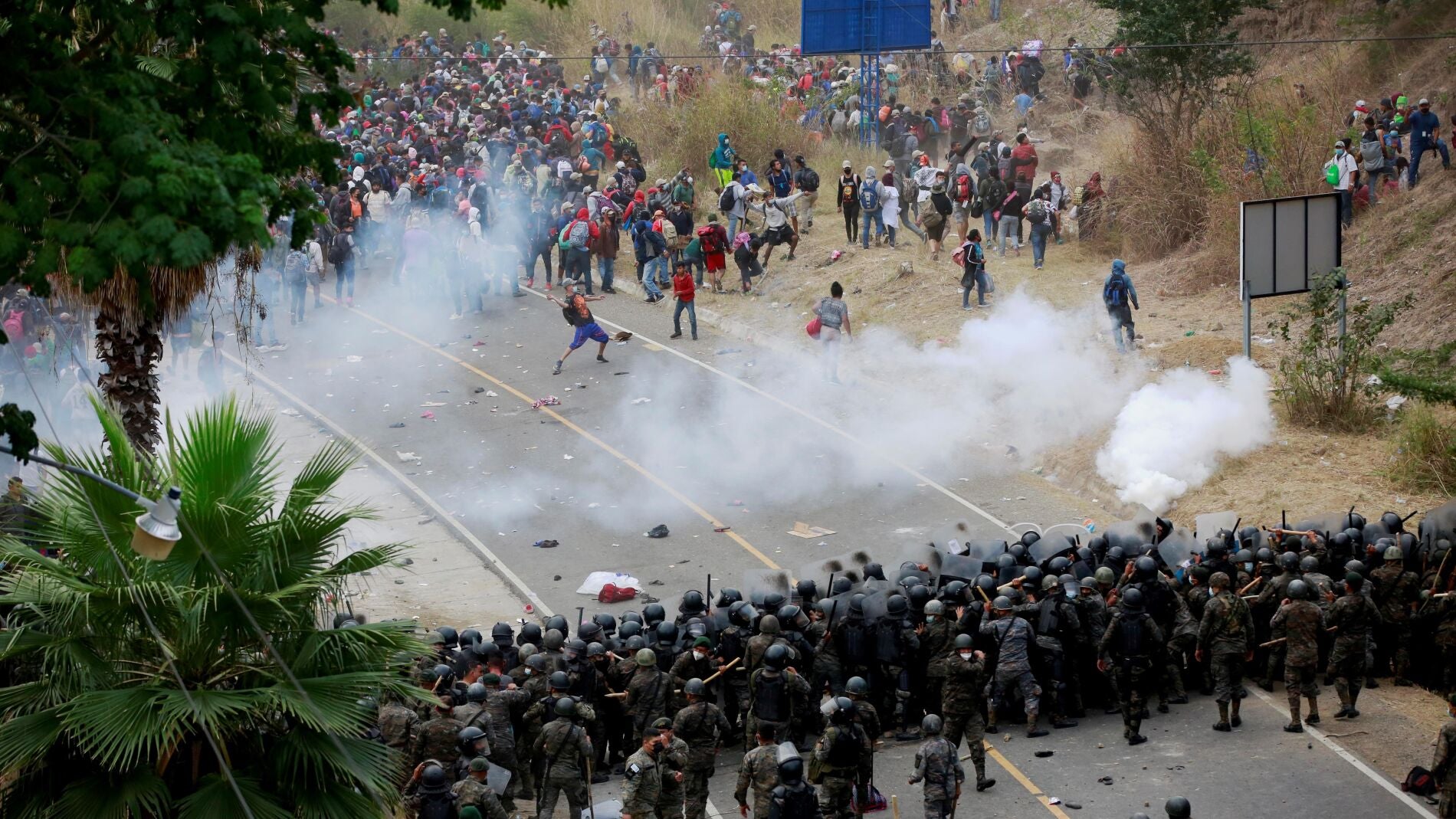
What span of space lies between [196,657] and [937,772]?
4.84m

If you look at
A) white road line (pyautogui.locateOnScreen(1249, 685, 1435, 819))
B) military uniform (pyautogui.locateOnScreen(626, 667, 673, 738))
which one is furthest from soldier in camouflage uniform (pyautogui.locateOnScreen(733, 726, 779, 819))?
white road line (pyautogui.locateOnScreen(1249, 685, 1435, 819))

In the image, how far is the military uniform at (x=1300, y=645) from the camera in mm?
12328

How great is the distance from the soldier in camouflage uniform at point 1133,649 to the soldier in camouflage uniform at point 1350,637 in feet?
4.47

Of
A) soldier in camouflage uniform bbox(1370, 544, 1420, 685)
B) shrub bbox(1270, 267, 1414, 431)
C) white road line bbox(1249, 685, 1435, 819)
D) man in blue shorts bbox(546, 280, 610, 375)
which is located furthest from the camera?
man in blue shorts bbox(546, 280, 610, 375)

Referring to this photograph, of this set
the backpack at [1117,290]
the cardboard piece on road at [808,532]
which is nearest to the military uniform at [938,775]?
the cardboard piece on road at [808,532]

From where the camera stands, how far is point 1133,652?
40.7 feet

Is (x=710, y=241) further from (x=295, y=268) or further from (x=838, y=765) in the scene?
(x=838, y=765)

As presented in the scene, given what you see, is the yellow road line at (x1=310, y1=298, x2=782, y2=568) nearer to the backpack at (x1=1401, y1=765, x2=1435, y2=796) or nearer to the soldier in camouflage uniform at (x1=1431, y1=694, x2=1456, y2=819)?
the backpack at (x1=1401, y1=765, x2=1435, y2=796)

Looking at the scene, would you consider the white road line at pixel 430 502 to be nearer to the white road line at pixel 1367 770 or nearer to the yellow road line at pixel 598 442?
the yellow road line at pixel 598 442

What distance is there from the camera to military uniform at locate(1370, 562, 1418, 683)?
44.1ft

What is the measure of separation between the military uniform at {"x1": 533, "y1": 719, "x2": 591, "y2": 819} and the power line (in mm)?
20039

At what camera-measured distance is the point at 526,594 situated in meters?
16.7

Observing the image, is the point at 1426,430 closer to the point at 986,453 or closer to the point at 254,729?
the point at 986,453

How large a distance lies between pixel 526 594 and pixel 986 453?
6.48 metres
